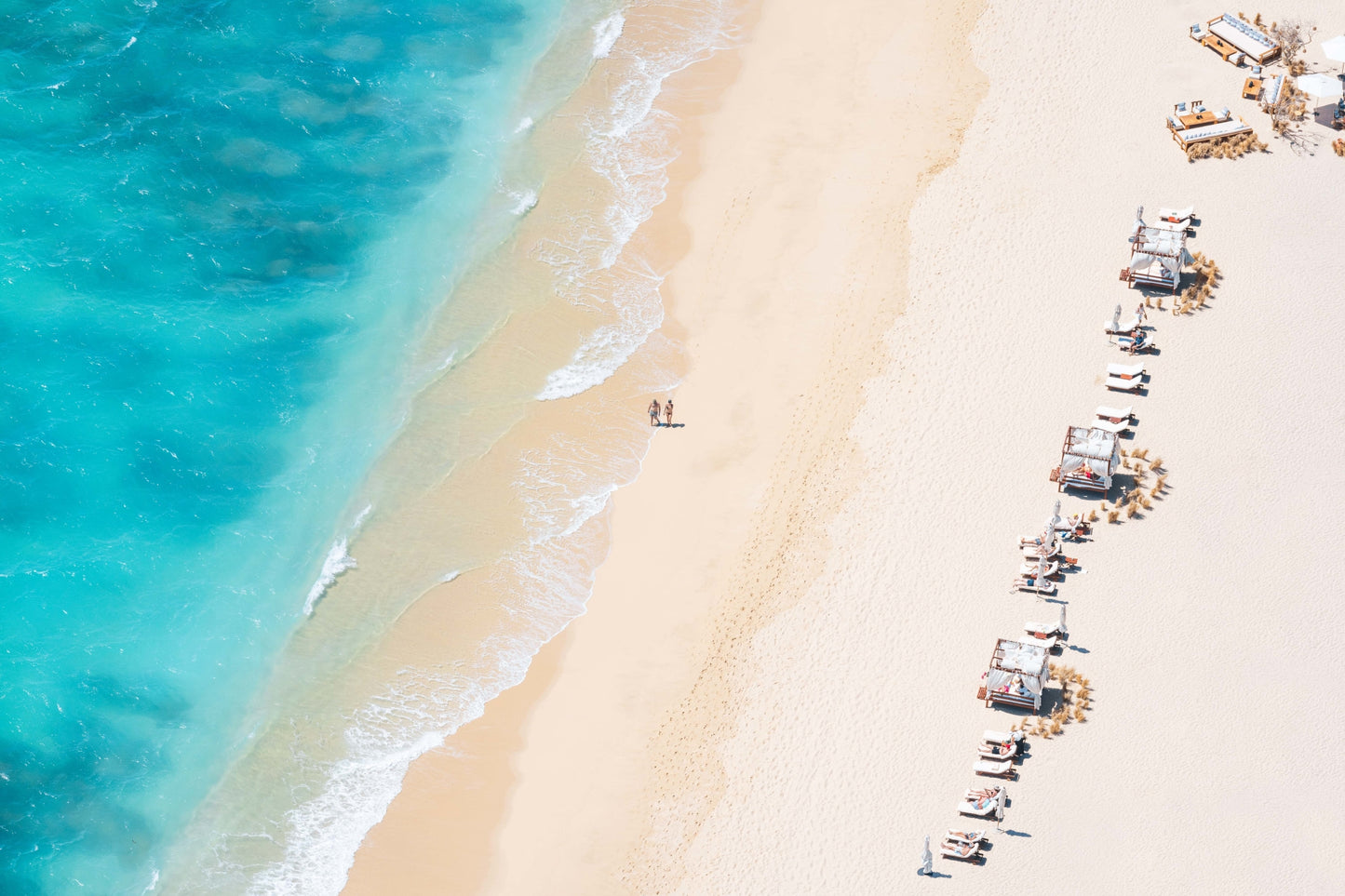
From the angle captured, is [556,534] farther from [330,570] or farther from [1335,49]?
[1335,49]

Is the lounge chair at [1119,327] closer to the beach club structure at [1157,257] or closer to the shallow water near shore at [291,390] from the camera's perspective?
the beach club structure at [1157,257]

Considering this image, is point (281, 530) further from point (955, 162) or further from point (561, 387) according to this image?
point (955, 162)

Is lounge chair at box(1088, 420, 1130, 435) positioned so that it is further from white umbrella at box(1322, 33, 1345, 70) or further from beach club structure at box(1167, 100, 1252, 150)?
white umbrella at box(1322, 33, 1345, 70)

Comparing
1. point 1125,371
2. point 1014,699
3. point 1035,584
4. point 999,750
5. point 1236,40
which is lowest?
point 999,750

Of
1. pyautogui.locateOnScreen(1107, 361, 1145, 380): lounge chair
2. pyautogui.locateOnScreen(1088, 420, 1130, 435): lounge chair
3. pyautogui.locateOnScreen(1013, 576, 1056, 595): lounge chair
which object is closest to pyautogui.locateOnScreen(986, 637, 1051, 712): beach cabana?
pyautogui.locateOnScreen(1013, 576, 1056, 595): lounge chair

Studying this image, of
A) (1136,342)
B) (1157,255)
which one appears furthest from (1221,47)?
(1136,342)

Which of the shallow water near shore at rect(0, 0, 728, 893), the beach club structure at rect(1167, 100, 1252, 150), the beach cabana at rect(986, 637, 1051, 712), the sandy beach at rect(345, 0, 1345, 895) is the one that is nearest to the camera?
the sandy beach at rect(345, 0, 1345, 895)

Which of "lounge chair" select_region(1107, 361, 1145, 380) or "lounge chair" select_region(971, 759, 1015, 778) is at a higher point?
"lounge chair" select_region(1107, 361, 1145, 380)
